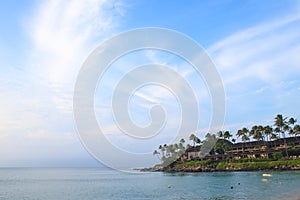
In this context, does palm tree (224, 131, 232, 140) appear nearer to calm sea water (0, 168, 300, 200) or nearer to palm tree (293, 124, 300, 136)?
palm tree (293, 124, 300, 136)

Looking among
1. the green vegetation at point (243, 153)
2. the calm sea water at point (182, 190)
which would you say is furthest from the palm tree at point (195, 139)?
the calm sea water at point (182, 190)

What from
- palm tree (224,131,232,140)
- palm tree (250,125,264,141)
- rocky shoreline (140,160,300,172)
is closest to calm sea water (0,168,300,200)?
rocky shoreline (140,160,300,172)

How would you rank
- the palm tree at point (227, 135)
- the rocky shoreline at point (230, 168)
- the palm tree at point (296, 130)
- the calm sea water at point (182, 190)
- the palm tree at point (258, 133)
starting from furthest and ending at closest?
the palm tree at point (227, 135) → the palm tree at point (258, 133) → the palm tree at point (296, 130) → the rocky shoreline at point (230, 168) → the calm sea water at point (182, 190)

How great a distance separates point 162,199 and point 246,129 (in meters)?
76.1

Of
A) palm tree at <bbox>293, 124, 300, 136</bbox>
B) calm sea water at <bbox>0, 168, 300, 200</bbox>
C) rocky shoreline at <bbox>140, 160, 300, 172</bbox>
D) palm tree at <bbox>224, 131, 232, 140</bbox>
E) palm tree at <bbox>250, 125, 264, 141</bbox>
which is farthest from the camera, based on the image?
palm tree at <bbox>224, 131, 232, 140</bbox>

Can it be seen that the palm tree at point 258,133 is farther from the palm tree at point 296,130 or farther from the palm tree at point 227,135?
the palm tree at point 227,135

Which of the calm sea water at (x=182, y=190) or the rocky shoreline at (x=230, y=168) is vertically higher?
the rocky shoreline at (x=230, y=168)

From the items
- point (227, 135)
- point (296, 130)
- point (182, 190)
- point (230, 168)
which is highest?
point (227, 135)

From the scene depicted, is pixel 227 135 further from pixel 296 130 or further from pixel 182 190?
pixel 182 190

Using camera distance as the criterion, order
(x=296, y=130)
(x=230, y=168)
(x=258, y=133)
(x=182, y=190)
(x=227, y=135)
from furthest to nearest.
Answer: (x=227, y=135)
(x=258, y=133)
(x=230, y=168)
(x=296, y=130)
(x=182, y=190)

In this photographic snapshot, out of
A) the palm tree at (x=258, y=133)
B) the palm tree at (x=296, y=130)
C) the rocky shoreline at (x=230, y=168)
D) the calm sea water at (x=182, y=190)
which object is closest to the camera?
the calm sea water at (x=182, y=190)

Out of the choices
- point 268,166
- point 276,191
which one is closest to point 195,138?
point 268,166

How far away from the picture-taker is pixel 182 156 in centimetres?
13325

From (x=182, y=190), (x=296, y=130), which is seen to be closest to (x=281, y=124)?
(x=296, y=130)
